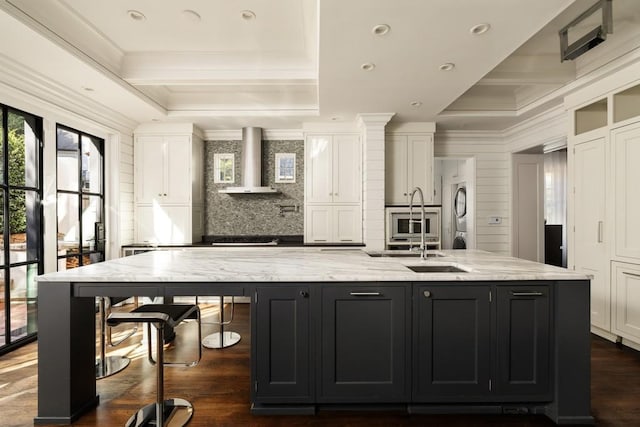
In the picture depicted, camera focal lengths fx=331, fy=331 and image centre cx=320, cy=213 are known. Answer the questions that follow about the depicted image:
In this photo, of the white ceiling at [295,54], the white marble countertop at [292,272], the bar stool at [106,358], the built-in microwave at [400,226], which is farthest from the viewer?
Result: the built-in microwave at [400,226]

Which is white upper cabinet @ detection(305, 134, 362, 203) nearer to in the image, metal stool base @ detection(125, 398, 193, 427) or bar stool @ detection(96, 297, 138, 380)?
bar stool @ detection(96, 297, 138, 380)

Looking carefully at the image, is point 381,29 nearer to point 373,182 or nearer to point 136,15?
point 136,15

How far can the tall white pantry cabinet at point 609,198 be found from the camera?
114 inches

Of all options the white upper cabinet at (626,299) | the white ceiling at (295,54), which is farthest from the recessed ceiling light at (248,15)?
the white upper cabinet at (626,299)

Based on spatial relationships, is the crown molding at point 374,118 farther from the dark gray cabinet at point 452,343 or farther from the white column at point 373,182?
the dark gray cabinet at point 452,343

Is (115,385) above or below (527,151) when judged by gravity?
below

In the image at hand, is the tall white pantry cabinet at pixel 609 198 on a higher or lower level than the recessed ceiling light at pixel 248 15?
lower

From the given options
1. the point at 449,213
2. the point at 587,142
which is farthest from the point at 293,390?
the point at 449,213

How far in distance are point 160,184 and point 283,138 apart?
1.94 m

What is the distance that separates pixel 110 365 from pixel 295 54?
10.8 feet

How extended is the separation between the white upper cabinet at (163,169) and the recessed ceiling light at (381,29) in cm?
330

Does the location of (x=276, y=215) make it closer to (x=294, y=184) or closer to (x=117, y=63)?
(x=294, y=184)

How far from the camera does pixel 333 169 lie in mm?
4785

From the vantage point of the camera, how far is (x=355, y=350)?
1.98 m
